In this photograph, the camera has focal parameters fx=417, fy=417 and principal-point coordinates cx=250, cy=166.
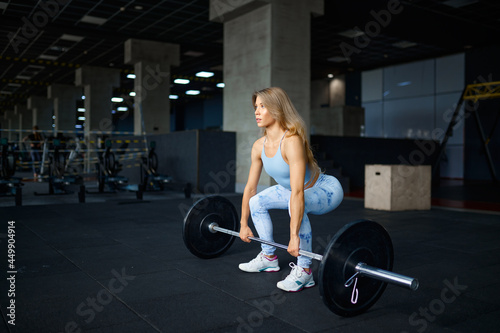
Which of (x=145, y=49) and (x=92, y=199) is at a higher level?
(x=145, y=49)

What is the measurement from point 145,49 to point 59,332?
448 inches

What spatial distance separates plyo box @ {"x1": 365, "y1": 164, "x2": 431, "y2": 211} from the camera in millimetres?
5654

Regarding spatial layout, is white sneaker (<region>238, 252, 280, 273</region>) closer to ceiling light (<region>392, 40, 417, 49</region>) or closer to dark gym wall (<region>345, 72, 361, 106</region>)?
ceiling light (<region>392, 40, 417, 49</region>)

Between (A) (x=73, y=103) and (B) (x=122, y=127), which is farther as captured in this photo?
(B) (x=122, y=127)

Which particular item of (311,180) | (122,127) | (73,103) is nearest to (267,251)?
(311,180)

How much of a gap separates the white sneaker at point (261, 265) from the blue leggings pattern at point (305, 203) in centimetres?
5

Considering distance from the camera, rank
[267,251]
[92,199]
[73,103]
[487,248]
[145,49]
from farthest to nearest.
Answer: [73,103], [145,49], [92,199], [487,248], [267,251]

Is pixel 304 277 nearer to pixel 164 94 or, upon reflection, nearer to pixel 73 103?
pixel 164 94

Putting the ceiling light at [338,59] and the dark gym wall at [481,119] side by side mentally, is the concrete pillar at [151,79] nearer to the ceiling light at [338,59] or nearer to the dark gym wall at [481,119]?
the ceiling light at [338,59]

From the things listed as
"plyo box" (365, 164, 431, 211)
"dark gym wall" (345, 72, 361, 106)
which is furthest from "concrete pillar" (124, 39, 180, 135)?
"plyo box" (365, 164, 431, 211)

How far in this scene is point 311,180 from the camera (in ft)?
7.98

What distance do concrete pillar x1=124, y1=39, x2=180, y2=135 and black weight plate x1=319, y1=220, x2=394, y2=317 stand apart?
35.1 feet

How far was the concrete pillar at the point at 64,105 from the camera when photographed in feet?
62.4

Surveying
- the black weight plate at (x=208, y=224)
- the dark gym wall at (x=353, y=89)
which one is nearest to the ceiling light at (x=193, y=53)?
the dark gym wall at (x=353, y=89)
